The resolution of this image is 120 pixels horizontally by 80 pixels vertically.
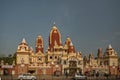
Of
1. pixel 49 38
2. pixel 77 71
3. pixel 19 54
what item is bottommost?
pixel 77 71

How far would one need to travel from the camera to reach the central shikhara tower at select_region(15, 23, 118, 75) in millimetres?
58344

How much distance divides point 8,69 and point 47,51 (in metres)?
15.8

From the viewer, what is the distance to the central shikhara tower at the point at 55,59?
5834 centimetres

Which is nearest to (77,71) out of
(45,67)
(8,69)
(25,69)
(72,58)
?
(72,58)

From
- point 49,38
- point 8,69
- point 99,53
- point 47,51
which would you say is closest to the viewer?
point 8,69

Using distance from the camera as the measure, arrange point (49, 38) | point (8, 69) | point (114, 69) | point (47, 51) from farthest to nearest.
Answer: point (49, 38), point (47, 51), point (114, 69), point (8, 69)

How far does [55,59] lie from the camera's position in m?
67.0

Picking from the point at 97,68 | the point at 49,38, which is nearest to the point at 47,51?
the point at 49,38

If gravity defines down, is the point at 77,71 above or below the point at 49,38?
below

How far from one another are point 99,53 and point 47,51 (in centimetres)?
1874

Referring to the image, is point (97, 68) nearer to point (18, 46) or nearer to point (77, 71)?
point (77, 71)

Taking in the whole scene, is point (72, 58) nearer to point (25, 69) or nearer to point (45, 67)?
point (45, 67)

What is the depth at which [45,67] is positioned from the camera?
59750 mm

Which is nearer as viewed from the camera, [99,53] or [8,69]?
[8,69]
